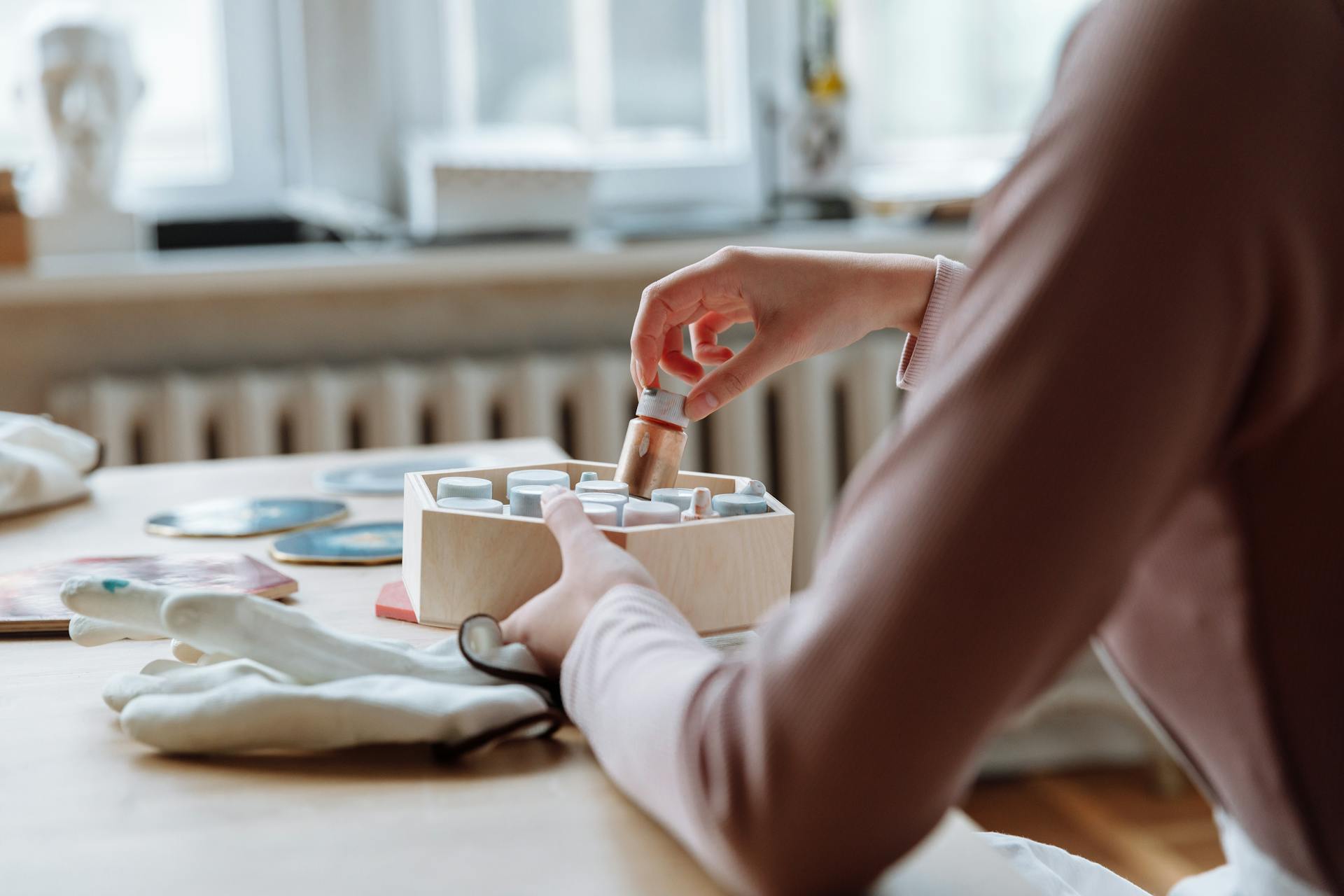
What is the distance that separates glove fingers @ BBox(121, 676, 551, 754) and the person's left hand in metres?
0.05

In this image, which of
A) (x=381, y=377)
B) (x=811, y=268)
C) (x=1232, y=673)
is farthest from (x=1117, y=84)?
(x=381, y=377)

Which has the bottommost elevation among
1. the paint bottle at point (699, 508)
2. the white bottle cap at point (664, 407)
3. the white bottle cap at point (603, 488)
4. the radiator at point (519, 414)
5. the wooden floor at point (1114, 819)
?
the wooden floor at point (1114, 819)

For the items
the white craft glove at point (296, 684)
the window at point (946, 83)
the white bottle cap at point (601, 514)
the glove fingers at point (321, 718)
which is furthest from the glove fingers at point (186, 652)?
the window at point (946, 83)

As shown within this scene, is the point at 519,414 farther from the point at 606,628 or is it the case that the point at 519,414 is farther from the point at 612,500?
the point at 606,628

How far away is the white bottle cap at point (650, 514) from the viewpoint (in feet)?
2.61

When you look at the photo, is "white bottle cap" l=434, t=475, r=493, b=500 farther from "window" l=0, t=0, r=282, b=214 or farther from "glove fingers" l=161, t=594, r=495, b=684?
"window" l=0, t=0, r=282, b=214

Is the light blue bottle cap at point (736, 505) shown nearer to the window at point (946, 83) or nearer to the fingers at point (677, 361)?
the fingers at point (677, 361)

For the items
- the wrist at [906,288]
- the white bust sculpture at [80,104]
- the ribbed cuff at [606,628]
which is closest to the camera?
the ribbed cuff at [606,628]

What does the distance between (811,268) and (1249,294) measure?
19.7 inches

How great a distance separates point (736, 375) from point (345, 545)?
14.5 inches

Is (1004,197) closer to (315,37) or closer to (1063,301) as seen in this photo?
(1063,301)

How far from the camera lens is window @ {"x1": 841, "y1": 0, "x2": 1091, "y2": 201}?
102 inches

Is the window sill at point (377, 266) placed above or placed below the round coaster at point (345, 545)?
above

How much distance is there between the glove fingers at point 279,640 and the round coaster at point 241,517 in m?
0.45
